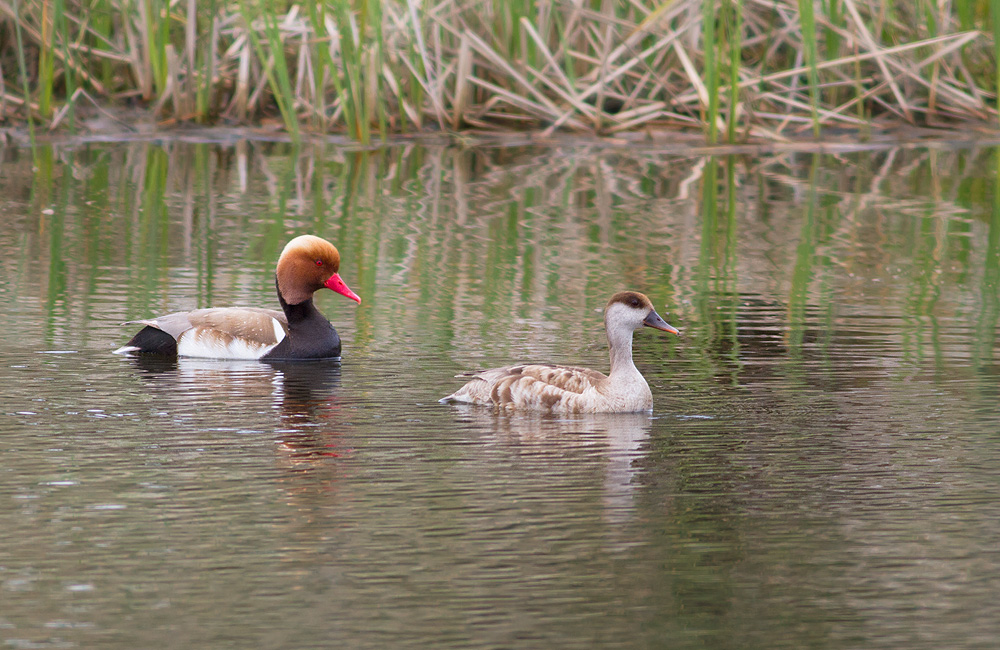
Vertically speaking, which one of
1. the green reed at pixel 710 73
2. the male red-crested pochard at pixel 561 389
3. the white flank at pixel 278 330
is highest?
the green reed at pixel 710 73

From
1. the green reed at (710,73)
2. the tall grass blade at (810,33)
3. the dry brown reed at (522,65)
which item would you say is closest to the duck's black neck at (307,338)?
the green reed at (710,73)

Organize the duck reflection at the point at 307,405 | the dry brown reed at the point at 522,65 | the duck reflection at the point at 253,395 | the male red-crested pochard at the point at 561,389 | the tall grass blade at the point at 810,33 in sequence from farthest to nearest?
the dry brown reed at the point at 522,65, the tall grass blade at the point at 810,33, the male red-crested pochard at the point at 561,389, the duck reflection at the point at 253,395, the duck reflection at the point at 307,405

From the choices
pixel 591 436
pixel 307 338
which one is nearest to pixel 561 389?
pixel 591 436

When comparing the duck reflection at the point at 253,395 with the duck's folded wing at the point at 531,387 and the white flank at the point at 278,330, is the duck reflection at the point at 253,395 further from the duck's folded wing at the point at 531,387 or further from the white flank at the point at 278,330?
the duck's folded wing at the point at 531,387

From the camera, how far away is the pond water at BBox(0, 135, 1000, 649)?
→ 4754 mm

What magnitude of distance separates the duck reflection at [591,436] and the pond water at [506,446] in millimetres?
25

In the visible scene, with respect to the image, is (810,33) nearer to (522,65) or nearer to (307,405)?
(522,65)

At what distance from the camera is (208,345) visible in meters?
9.48

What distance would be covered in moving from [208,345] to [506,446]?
308cm

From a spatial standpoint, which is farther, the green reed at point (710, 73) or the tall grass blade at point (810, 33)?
the tall grass blade at point (810, 33)

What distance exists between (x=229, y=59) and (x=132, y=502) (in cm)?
1440

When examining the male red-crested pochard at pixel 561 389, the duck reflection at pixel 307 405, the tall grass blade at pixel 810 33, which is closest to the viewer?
the duck reflection at pixel 307 405

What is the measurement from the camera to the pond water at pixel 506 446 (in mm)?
4754

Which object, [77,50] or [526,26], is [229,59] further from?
[526,26]
